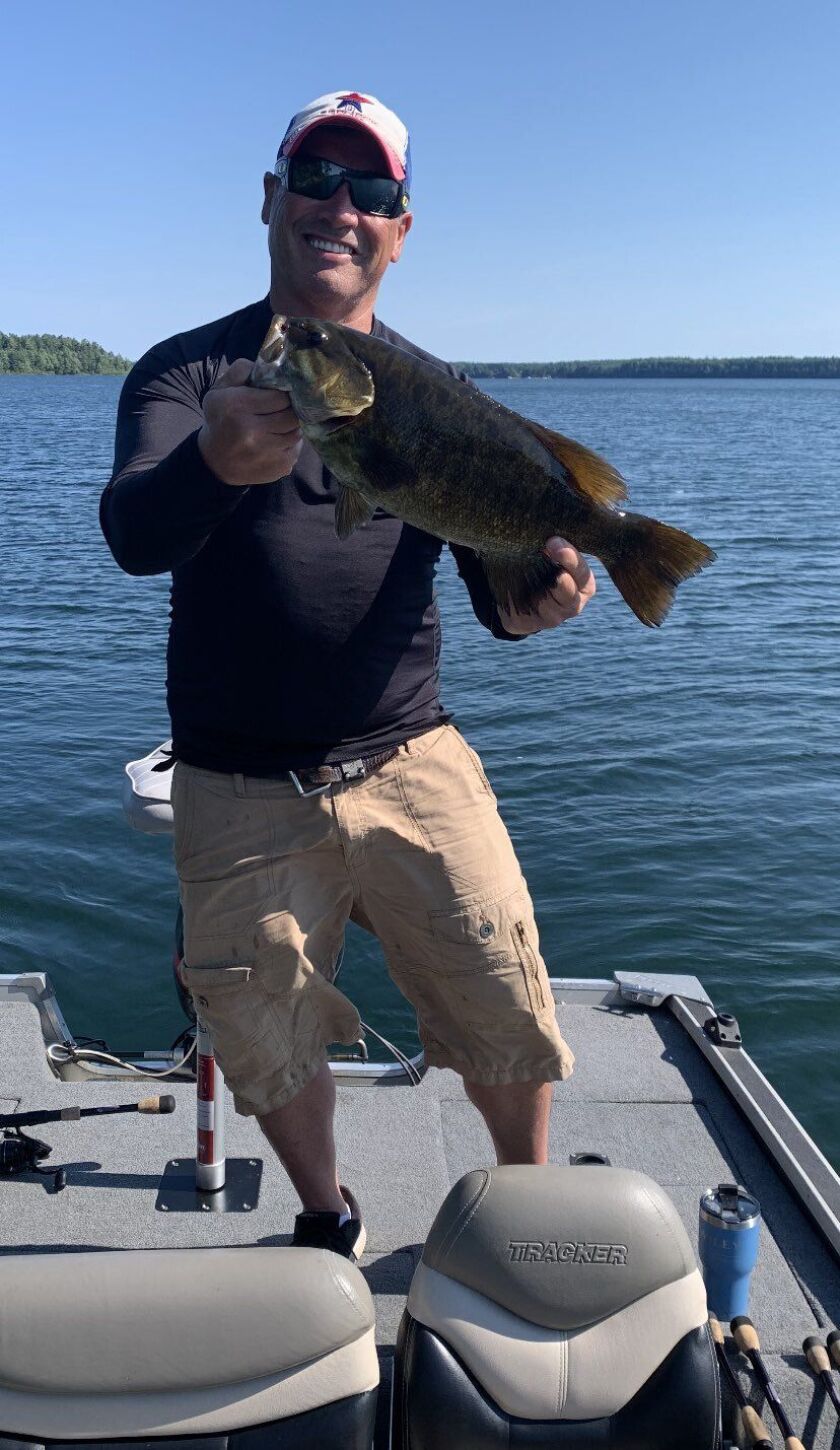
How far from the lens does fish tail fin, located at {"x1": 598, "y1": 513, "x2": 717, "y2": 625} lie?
2877 millimetres

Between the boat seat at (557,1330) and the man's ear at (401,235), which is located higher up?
the man's ear at (401,235)

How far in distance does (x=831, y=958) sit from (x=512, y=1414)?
6718mm

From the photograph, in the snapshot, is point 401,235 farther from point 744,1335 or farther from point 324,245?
point 744,1335

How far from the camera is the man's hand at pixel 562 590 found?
2.92 meters

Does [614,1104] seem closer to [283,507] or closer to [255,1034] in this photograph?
[255,1034]

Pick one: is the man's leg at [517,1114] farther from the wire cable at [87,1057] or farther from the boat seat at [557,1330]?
the wire cable at [87,1057]

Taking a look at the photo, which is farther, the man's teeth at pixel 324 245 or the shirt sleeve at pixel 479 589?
the shirt sleeve at pixel 479 589

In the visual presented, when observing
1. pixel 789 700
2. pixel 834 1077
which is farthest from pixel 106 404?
pixel 834 1077

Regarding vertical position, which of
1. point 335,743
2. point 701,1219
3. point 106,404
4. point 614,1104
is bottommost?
point 614,1104

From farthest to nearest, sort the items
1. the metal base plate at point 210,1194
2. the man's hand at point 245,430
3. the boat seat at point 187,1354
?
1. the metal base plate at point 210,1194
2. the man's hand at point 245,430
3. the boat seat at point 187,1354

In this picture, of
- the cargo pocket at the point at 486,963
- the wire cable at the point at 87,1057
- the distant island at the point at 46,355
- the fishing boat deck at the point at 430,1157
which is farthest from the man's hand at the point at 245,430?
the distant island at the point at 46,355

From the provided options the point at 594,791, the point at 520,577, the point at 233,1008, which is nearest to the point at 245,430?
the point at 520,577

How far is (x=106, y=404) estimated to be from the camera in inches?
4405

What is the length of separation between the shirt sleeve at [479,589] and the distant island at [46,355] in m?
204
